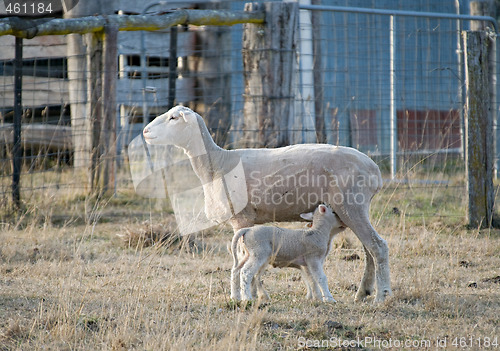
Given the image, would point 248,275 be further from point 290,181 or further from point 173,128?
point 173,128

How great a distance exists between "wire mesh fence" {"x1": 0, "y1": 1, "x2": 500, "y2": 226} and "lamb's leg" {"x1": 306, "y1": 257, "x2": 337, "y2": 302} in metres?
3.14

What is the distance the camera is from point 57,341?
364 centimetres

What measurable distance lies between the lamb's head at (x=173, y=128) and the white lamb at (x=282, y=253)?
2.98ft

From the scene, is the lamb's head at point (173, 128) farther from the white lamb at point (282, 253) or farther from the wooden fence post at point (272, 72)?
the wooden fence post at point (272, 72)

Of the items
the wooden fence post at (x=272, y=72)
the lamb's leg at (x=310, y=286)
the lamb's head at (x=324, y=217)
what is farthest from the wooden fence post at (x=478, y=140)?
the lamb's leg at (x=310, y=286)

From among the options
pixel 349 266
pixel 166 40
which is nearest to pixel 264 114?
pixel 349 266

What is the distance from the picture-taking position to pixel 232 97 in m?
13.0

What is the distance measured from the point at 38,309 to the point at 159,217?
11.6ft

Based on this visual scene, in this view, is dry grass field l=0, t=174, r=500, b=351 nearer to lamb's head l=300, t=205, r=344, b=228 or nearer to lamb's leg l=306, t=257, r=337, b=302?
lamb's leg l=306, t=257, r=337, b=302

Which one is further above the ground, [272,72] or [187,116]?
[272,72]

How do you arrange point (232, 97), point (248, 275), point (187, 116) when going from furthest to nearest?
point (232, 97)
point (187, 116)
point (248, 275)

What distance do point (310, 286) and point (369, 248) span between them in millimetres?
481

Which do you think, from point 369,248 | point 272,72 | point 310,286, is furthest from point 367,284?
point 272,72

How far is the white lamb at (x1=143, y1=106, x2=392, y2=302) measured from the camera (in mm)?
4668
